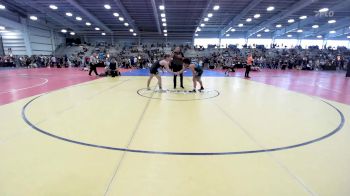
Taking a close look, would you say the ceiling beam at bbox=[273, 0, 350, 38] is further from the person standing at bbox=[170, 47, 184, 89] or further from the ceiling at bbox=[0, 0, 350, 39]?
the person standing at bbox=[170, 47, 184, 89]

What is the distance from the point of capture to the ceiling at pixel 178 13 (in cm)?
2156

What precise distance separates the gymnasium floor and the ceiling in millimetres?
17856

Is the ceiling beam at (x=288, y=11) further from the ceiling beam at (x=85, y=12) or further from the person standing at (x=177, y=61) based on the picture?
the ceiling beam at (x=85, y=12)

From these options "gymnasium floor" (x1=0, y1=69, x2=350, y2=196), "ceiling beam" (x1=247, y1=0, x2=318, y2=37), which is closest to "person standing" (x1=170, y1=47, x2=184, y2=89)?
"gymnasium floor" (x1=0, y1=69, x2=350, y2=196)

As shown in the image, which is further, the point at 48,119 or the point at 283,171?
the point at 48,119

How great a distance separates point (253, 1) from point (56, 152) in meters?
22.7

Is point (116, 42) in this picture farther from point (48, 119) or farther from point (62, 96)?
point (48, 119)

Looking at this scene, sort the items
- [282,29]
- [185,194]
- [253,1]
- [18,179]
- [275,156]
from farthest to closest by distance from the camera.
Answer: [282,29] < [253,1] < [275,156] < [18,179] < [185,194]

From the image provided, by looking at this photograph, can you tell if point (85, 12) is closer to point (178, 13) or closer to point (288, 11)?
point (178, 13)

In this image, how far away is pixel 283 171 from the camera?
252 cm

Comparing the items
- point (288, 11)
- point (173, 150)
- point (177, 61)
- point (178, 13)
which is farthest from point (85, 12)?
point (173, 150)

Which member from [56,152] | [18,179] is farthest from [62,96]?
[18,179]

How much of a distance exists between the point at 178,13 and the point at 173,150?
25422mm

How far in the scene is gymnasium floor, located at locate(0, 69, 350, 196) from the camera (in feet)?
7.35
